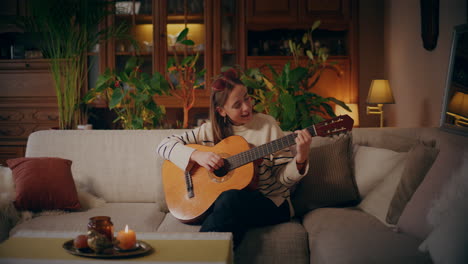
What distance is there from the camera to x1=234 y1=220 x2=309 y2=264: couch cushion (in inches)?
65.1

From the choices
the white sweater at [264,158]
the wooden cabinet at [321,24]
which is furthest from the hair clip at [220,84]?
the wooden cabinet at [321,24]

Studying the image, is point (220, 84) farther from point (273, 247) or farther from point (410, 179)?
point (410, 179)

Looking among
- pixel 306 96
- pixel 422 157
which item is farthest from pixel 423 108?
pixel 422 157

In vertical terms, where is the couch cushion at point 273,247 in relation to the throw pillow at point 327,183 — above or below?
below

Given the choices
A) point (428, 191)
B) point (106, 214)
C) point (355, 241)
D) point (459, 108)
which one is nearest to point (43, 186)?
point (106, 214)

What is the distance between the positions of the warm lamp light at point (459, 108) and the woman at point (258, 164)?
78 centimetres

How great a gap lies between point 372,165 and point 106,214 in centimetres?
119

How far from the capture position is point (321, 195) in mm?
1999

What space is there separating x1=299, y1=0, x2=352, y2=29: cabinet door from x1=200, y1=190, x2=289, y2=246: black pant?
9.49 ft

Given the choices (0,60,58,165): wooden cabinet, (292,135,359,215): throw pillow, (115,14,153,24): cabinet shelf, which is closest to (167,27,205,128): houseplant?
(292,135,359,215): throw pillow

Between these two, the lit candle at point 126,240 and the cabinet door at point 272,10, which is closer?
the lit candle at point 126,240

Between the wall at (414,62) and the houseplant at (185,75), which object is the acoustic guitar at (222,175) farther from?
the wall at (414,62)

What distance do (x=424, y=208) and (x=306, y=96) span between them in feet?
3.86

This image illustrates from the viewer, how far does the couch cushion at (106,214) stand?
1861mm
